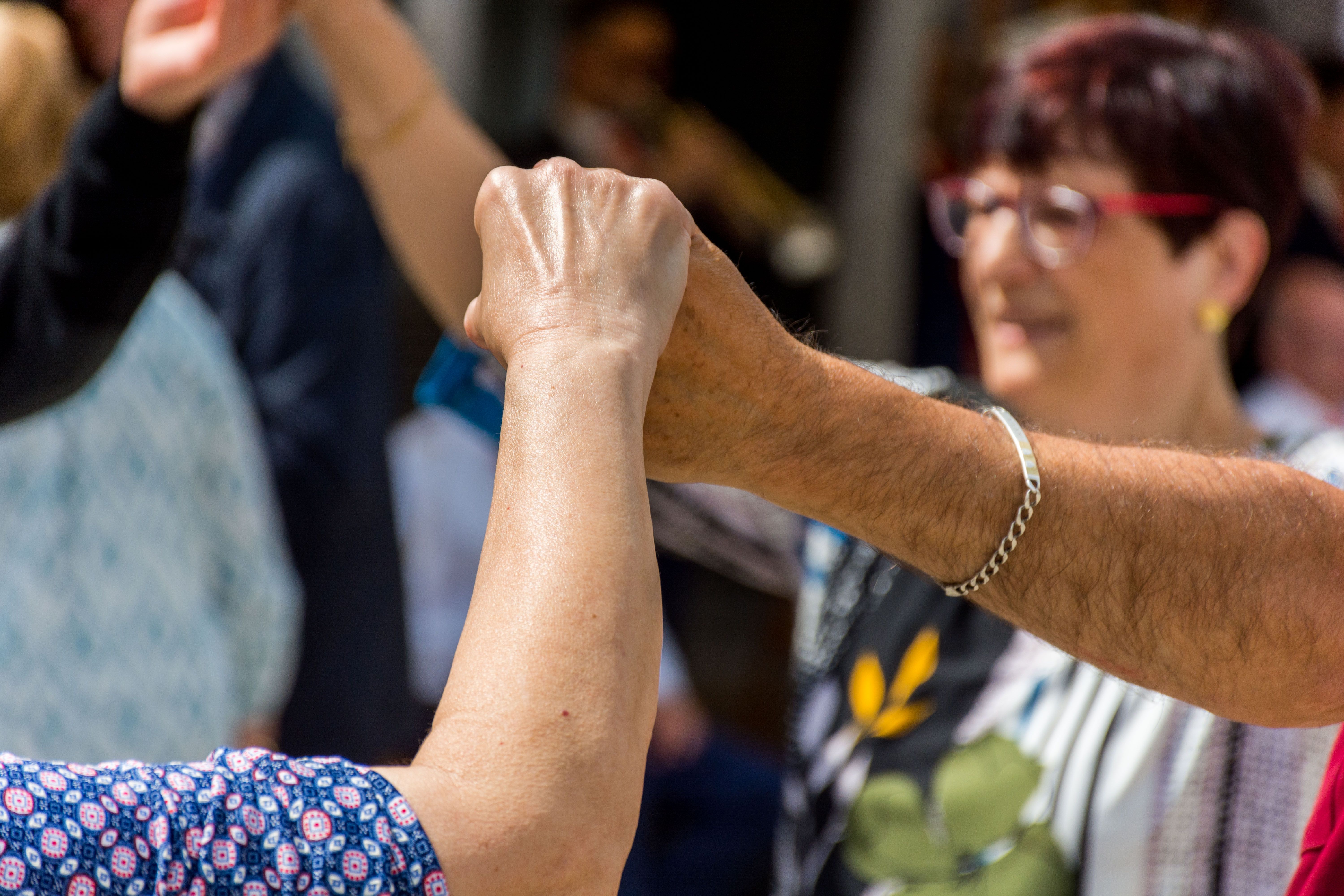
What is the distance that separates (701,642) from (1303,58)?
3.72 m

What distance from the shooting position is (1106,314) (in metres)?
2.07

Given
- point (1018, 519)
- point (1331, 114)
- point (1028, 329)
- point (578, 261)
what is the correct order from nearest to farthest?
point (578, 261)
point (1018, 519)
point (1028, 329)
point (1331, 114)

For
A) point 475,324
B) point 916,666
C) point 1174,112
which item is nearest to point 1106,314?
point 1174,112

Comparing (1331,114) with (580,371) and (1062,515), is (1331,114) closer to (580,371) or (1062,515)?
(1062,515)

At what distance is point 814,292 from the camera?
21.5ft

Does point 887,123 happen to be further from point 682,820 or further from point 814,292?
point 682,820

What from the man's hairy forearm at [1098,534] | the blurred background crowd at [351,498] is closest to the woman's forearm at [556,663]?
the man's hairy forearm at [1098,534]

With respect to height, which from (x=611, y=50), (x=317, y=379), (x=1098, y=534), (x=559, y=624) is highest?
(x=559, y=624)

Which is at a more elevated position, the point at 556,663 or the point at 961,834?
the point at 556,663

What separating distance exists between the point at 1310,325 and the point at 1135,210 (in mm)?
2559

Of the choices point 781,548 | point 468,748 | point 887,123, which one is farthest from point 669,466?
point 887,123

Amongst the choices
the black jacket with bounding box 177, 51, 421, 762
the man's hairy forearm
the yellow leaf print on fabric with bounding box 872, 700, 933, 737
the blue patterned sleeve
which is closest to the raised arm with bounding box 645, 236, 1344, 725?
the man's hairy forearm

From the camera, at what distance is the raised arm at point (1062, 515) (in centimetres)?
113

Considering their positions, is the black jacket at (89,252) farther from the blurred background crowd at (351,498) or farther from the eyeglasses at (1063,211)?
the eyeglasses at (1063,211)
